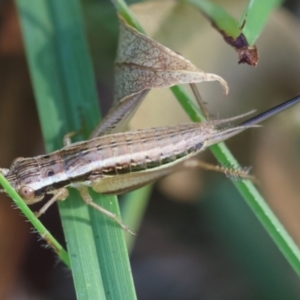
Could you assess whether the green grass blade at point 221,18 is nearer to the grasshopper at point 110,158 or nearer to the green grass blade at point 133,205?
the grasshopper at point 110,158

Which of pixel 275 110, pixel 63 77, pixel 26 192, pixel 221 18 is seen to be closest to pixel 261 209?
pixel 275 110

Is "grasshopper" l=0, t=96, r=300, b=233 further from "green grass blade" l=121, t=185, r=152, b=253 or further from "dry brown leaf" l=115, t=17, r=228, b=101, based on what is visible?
"green grass blade" l=121, t=185, r=152, b=253

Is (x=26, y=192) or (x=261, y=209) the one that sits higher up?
(x=26, y=192)

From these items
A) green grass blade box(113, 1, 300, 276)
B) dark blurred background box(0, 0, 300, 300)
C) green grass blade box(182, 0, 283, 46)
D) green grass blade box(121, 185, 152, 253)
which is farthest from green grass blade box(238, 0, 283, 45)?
green grass blade box(121, 185, 152, 253)

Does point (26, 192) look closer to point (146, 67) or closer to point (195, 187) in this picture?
point (146, 67)

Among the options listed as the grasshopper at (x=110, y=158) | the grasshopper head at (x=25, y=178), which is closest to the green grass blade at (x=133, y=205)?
the grasshopper at (x=110, y=158)
